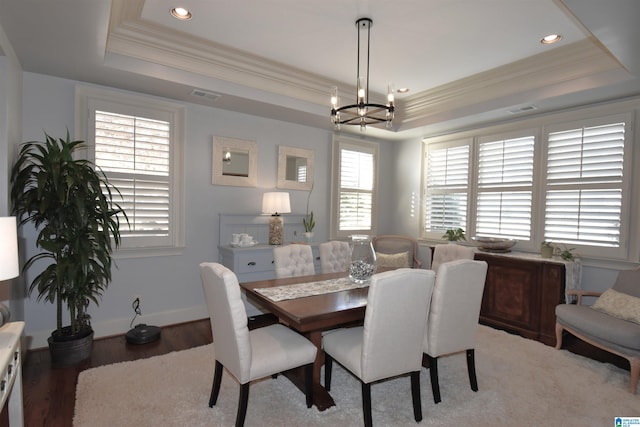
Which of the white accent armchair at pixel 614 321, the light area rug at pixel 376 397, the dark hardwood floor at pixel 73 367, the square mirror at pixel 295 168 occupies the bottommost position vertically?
the dark hardwood floor at pixel 73 367

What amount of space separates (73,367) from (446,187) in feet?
16.0

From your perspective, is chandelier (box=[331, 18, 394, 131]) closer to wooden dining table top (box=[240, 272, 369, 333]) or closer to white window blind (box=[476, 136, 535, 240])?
wooden dining table top (box=[240, 272, 369, 333])

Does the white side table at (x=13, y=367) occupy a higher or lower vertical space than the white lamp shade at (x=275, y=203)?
lower

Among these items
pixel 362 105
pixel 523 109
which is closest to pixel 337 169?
pixel 523 109

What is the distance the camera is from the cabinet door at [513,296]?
3.70 m

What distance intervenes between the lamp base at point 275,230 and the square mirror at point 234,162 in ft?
1.81

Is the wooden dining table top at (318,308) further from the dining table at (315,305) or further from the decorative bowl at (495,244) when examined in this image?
the decorative bowl at (495,244)

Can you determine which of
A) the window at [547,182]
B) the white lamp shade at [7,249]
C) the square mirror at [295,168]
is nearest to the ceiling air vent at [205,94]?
the square mirror at [295,168]

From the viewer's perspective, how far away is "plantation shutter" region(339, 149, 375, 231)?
17.4 feet

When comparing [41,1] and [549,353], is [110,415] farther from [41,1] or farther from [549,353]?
[549,353]

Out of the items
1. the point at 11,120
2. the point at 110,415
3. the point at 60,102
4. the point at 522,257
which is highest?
the point at 60,102

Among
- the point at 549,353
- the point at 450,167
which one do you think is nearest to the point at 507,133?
the point at 450,167

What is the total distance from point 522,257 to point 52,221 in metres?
4.63

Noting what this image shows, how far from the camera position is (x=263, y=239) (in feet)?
14.7
